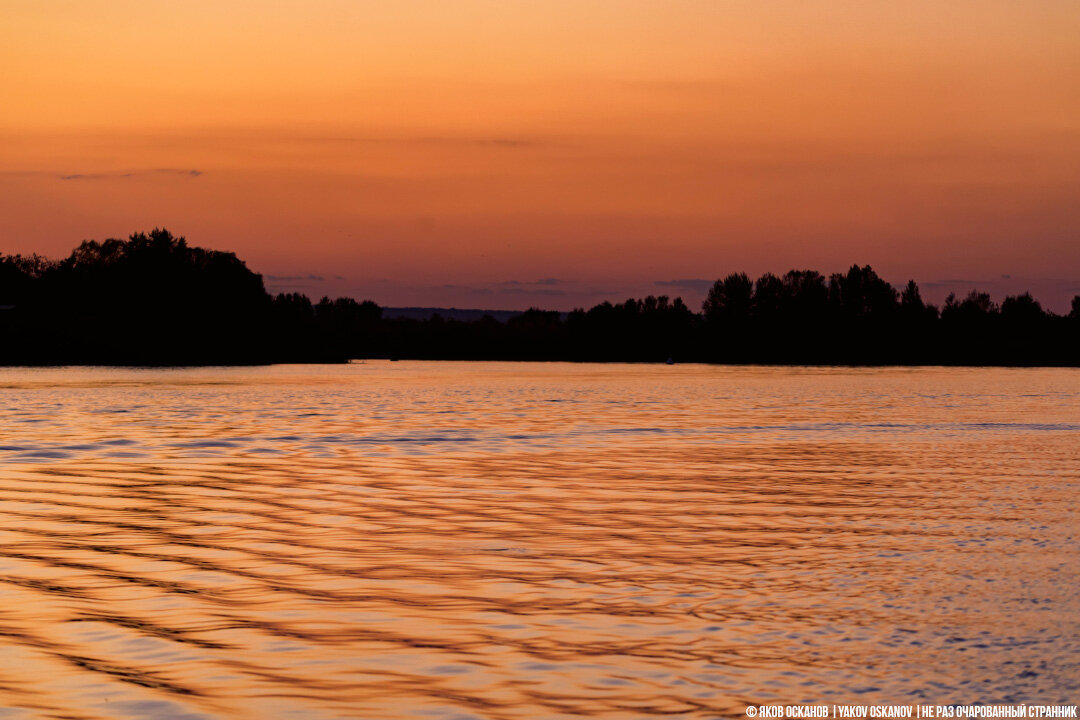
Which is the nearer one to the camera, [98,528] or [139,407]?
[98,528]

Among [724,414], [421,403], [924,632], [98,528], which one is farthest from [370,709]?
[421,403]

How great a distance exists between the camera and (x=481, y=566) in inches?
600

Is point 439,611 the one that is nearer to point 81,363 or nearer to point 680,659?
point 680,659

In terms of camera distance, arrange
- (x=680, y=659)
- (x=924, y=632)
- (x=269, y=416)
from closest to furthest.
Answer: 1. (x=680, y=659)
2. (x=924, y=632)
3. (x=269, y=416)

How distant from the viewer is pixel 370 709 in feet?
30.0

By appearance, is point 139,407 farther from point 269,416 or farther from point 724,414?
point 724,414

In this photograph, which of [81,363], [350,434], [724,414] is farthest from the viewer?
[81,363]

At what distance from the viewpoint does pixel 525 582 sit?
14180 mm

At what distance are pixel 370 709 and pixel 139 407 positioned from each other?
5201 centimetres

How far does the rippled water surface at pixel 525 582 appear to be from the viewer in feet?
32.1

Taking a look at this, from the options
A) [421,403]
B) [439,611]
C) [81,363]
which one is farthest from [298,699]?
[81,363]

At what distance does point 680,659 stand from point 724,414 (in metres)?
46.0

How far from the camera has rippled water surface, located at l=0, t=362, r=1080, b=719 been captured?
32.1ft

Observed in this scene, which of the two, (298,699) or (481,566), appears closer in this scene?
(298,699)
